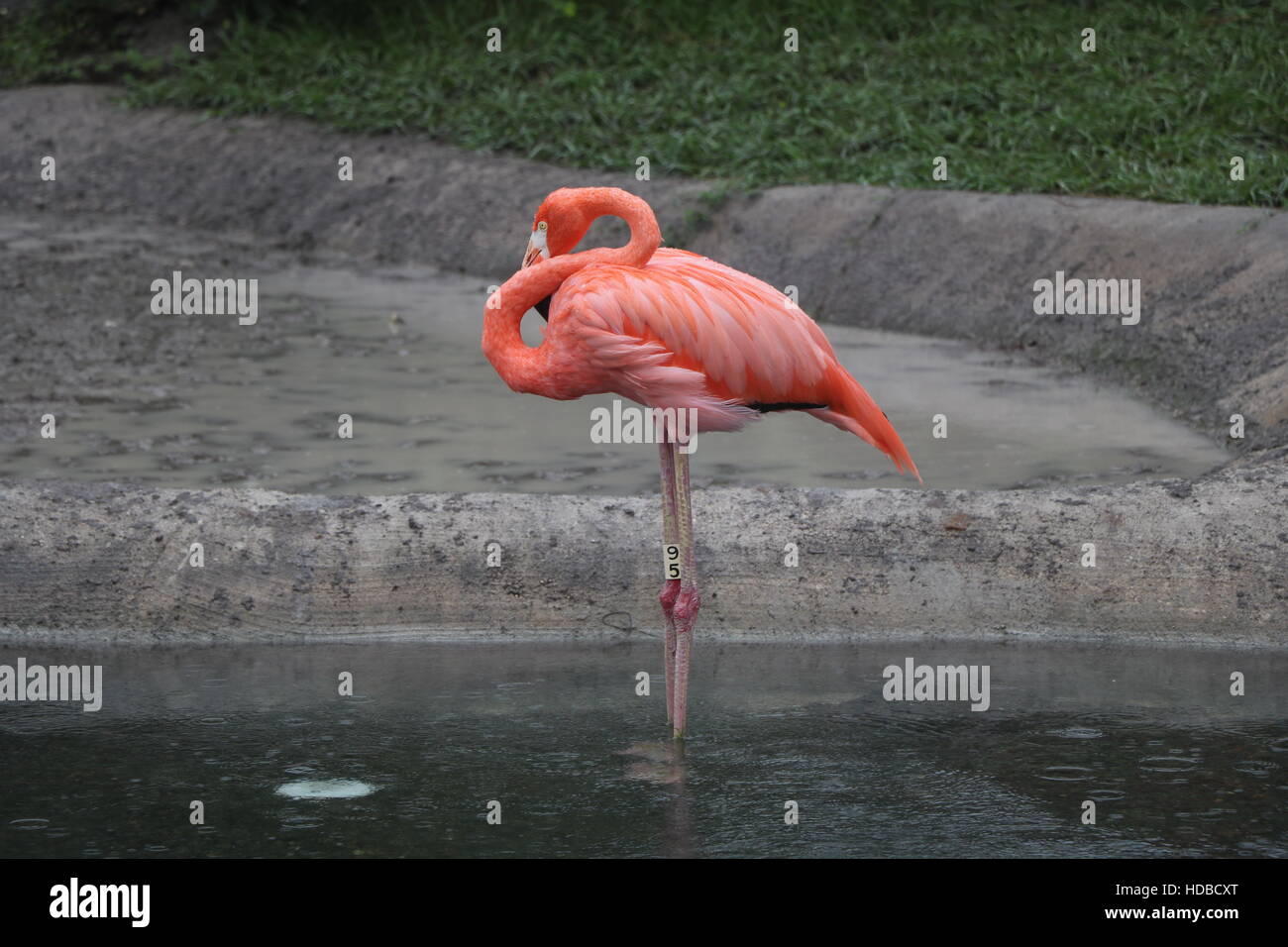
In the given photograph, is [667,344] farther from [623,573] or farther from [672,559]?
[623,573]

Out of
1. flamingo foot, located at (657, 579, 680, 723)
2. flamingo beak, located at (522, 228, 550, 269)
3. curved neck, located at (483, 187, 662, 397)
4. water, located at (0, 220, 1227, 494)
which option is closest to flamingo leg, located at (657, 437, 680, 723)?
flamingo foot, located at (657, 579, 680, 723)

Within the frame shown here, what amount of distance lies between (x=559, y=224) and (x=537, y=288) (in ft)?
0.58

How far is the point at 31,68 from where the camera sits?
14.8m

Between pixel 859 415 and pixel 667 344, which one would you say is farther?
pixel 859 415

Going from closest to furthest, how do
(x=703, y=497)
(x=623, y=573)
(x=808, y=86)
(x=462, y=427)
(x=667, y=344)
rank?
(x=667, y=344), (x=623, y=573), (x=703, y=497), (x=462, y=427), (x=808, y=86)

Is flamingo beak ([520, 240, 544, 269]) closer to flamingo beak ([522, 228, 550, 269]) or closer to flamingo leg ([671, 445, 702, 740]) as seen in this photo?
flamingo beak ([522, 228, 550, 269])

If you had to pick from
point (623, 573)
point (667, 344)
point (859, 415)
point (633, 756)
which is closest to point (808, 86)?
point (623, 573)

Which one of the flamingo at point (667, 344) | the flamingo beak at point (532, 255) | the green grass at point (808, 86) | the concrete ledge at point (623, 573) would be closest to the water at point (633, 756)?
the concrete ledge at point (623, 573)

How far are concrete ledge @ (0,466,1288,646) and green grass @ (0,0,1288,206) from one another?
4366 millimetres

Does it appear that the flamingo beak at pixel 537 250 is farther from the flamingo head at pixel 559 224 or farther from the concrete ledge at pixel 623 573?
the concrete ledge at pixel 623 573

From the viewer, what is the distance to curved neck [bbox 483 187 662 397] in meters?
3.51

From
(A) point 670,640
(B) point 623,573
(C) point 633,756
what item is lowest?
(C) point 633,756

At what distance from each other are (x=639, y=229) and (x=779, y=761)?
116cm

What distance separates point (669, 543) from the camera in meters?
3.71
